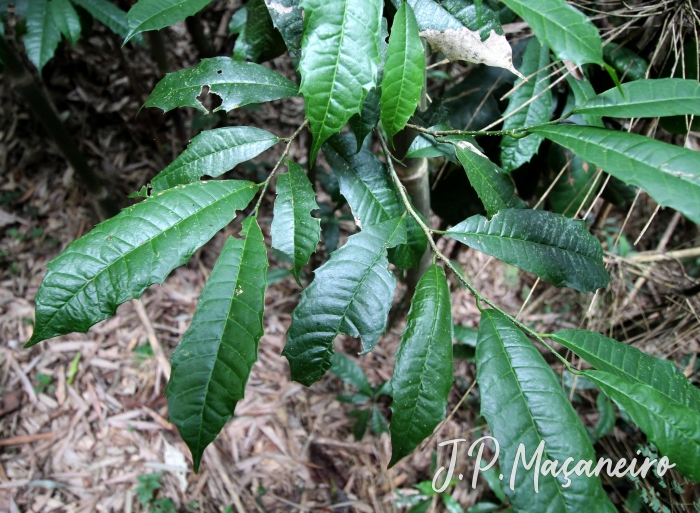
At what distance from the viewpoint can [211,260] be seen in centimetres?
191

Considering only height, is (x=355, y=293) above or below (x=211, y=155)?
below

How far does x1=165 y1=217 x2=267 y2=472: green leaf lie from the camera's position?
0.47 m

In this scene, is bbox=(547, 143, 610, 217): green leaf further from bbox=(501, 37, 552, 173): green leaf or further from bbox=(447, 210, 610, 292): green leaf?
bbox=(447, 210, 610, 292): green leaf

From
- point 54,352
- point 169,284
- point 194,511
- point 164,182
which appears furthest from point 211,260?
point 164,182

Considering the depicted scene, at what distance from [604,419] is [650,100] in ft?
3.48

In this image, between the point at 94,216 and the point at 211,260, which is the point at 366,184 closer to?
the point at 211,260

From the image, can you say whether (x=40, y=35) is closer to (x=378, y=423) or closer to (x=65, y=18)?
(x=65, y=18)

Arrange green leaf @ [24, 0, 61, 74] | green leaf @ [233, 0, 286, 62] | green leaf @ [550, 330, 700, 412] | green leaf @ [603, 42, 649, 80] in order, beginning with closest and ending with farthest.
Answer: green leaf @ [550, 330, 700, 412] → green leaf @ [233, 0, 286, 62] → green leaf @ [603, 42, 649, 80] → green leaf @ [24, 0, 61, 74]

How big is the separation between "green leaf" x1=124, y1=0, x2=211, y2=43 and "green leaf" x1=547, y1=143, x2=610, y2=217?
2.49 feet

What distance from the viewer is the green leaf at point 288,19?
2.02 ft

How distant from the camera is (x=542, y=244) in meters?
0.62

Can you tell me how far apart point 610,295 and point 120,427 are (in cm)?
168

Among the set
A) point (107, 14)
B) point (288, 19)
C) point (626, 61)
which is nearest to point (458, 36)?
point (288, 19)

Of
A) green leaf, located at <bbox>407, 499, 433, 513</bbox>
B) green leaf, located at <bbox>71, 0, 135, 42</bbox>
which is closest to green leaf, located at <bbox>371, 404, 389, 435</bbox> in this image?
green leaf, located at <bbox>407, 499, 433, 513</bbox>
